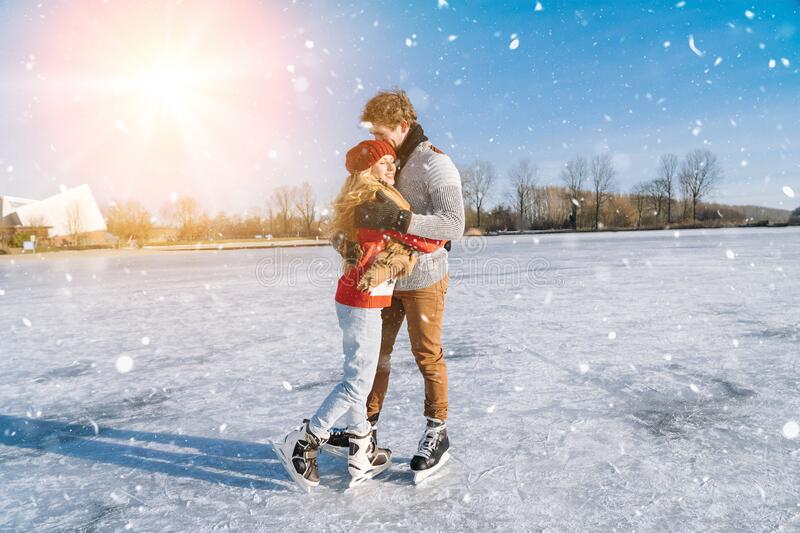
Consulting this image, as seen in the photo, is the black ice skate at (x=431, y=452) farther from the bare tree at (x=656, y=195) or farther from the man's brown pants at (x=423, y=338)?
the bare tree at (x=656, y=195)

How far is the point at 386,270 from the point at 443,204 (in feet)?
1.27

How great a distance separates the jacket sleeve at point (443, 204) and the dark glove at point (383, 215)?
0.32 feet

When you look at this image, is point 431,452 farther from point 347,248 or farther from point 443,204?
point 443,204

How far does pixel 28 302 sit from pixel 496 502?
10280mm

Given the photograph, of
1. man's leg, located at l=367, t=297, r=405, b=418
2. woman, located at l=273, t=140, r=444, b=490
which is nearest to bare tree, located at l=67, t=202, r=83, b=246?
man's leg, located at l=367, t=297, r=405, b=418

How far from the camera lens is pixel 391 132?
2299 mm

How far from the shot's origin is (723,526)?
1.95 metres

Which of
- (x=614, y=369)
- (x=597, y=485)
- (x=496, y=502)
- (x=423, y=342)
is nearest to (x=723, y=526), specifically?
(x=597, y=485)

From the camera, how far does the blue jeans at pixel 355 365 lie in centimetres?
217

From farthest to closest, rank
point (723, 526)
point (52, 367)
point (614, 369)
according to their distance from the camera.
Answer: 1. point (52, 367)
2. point (614, 369)
3. point (723, 526)

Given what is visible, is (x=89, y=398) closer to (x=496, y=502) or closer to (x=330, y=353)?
(x=330, y=353)

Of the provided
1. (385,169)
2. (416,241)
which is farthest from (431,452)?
(385,169)

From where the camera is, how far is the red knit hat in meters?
2.09

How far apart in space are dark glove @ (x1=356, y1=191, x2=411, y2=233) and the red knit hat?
14cm
